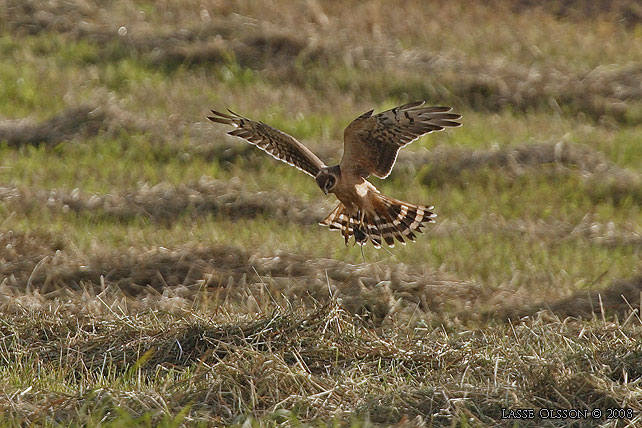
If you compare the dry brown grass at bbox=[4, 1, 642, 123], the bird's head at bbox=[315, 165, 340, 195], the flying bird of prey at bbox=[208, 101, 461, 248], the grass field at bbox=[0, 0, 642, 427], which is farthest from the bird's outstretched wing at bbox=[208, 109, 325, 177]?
the dry brown grass at bbox=[4, 1, 642, 123]

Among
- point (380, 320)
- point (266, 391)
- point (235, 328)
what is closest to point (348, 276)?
point (380, 320)

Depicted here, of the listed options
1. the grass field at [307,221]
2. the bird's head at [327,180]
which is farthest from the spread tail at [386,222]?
the bird's head at [327,180]

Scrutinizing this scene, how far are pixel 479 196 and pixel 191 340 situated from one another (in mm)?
4643

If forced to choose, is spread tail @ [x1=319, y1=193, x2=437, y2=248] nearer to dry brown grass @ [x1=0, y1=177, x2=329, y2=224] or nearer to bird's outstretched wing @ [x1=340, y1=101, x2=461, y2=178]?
bird's outstretched wing @ [x1=340, y1=101, x2=461, y2=178]

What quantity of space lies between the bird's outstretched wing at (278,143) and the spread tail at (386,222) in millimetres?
353

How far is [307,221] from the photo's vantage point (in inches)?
362

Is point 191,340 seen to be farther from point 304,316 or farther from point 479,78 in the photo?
point 479,78

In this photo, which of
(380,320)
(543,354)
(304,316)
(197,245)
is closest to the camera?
(543,354)

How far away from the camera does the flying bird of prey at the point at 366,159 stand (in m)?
6.66

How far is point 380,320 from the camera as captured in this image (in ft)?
23.1

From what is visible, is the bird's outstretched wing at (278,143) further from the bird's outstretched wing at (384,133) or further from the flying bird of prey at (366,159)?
the bird's outstretched wing at (384,133)

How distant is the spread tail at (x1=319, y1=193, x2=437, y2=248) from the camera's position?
7270 mm

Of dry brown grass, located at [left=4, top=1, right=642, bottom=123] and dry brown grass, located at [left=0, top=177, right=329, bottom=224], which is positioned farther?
dry brown grass, located at [left=4, top=1, right=642, bottom=123]

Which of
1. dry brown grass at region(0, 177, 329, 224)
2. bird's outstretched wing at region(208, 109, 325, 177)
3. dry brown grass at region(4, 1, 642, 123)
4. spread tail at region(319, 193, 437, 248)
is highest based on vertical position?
bird's outstretched wing at region(208, 109, 325, 177)
